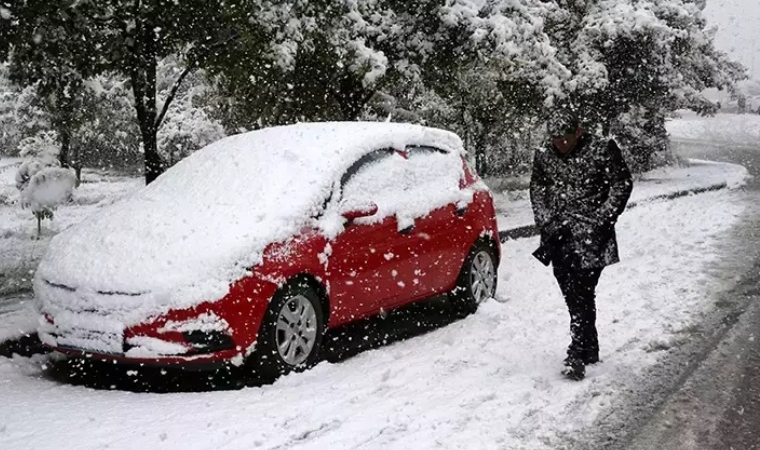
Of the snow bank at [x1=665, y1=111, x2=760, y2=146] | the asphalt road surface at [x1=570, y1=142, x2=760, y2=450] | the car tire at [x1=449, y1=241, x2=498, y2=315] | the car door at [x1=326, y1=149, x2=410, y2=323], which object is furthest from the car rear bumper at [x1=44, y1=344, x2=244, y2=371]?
the snow bank at [x1=665, y1=111, x2=760, y2=146]

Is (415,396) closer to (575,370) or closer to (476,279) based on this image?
(575,370)

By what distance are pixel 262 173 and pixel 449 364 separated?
2056 millimetres

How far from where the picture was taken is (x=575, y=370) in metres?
5.71

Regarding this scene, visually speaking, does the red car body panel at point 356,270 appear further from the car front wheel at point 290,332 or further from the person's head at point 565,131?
the person's head at point 565,131

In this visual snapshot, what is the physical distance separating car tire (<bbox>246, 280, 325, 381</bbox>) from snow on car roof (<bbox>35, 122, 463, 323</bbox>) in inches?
14.5

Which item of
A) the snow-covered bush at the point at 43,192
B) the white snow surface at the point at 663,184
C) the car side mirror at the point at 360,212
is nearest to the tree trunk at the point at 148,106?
the snow-covered bush at the point at 43,192

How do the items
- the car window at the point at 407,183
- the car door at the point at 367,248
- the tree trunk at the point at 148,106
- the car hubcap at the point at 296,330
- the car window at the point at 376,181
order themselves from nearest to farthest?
the car hubcap at the point at 296,330 → the car door at the point at 367,248 → the car window at the point at 376,181 → the car window at the point at 407,183 → the tree trunk at the point at 148,106

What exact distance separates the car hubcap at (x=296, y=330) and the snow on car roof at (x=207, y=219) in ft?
1.55

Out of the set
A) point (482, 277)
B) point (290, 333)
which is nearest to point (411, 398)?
point (290, 333)

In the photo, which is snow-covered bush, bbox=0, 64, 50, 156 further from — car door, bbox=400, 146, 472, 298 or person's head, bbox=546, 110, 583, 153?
person's head, bbox=546, 110, 583, 153

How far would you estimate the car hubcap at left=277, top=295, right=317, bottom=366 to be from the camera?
5809 mm

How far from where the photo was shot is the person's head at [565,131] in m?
5.75

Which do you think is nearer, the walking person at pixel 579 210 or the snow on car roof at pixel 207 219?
the snow on car roof at pixel 207 219

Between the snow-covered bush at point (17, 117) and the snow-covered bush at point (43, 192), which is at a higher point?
the snow-covered bush at point (17, 117)
